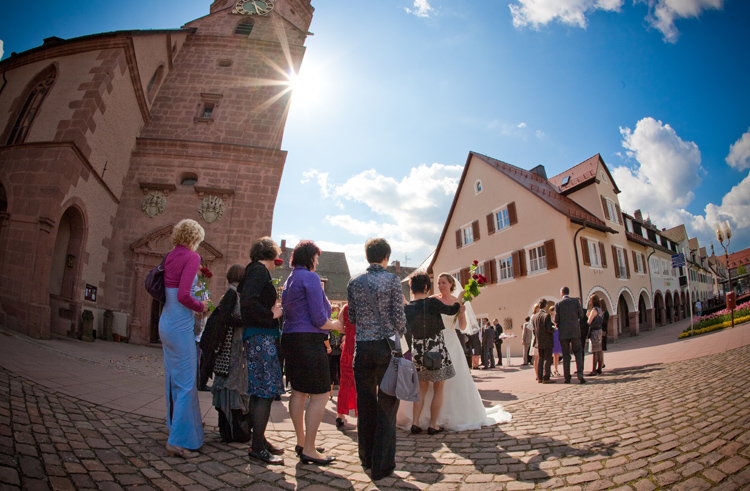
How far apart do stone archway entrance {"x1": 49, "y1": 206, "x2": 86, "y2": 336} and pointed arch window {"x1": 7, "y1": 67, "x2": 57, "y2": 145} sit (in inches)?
113

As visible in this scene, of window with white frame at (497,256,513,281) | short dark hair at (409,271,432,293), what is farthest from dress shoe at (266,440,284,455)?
window with white frame at (497,256,513,281)

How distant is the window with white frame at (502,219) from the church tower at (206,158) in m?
13.2

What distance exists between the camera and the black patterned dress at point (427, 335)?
3947mm

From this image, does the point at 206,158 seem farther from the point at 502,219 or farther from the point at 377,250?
the point at 502,219

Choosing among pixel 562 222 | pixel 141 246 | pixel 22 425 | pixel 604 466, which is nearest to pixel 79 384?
pixel 22 425

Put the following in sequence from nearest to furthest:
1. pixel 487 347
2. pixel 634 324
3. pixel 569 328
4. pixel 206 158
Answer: pixel 569 328, pixel 487 347, pixel 206 158, pixel 634 324

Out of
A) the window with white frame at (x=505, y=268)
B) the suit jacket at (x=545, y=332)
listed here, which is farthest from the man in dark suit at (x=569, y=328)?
the window with white frame at (x=505, y=268)

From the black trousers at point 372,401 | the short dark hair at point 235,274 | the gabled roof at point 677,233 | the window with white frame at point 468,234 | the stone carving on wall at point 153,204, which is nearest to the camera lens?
the black trousers at point 372,401

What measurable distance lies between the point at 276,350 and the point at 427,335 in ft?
5.50

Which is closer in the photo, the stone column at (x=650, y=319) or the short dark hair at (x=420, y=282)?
the short dark hair at (x=420, y=282)

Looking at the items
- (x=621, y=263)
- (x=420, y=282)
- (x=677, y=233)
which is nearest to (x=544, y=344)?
(x=420, y=282)

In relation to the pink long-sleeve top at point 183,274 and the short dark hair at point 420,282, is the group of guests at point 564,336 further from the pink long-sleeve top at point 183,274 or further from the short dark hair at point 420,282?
the pink long-sleeve top at point 183,274

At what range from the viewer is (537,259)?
18750 millimetres

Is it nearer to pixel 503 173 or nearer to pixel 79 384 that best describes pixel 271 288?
pixel 79 384
